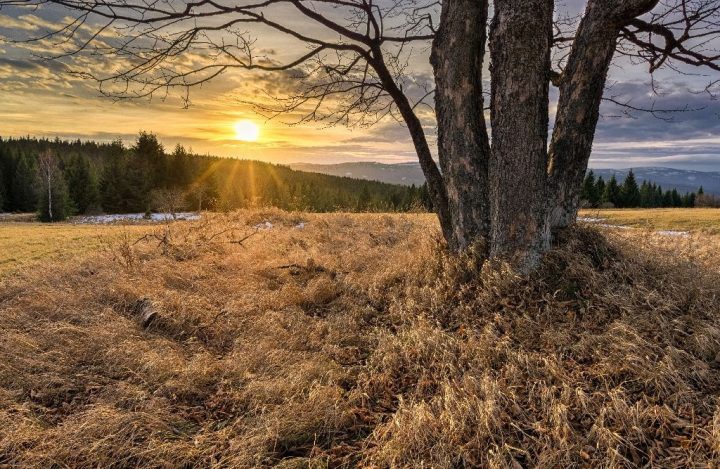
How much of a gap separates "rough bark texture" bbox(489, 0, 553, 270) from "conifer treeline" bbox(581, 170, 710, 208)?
50690mm

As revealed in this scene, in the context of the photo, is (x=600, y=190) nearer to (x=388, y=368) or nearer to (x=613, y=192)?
(x=613, y=192)

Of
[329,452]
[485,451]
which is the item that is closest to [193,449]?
[329,452]

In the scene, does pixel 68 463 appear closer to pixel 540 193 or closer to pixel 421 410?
pixel 421 410

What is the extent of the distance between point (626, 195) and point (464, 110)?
207ft

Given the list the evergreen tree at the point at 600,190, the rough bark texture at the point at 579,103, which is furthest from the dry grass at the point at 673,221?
the evergreen tree at the point at 600,190

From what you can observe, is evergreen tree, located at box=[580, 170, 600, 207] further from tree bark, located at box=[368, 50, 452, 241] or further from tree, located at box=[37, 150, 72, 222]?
tree, located at box=[37, 150, 72, 222]

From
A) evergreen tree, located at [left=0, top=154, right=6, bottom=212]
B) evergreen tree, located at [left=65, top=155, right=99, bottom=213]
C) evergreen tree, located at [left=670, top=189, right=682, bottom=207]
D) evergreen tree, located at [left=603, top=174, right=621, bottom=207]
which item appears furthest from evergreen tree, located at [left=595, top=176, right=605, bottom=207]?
evergreen tree, located at [left=0, top=154, right=6, bottom=212]

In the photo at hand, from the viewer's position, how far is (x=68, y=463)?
9.00 feet

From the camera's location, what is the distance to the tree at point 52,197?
40781mm

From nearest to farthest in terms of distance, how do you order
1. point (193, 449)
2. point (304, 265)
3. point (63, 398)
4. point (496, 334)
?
1. point (193, 449)
2. point (63, 398)
3. point (496, 334)
4. point (304, 265)

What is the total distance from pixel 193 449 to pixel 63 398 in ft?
5.22

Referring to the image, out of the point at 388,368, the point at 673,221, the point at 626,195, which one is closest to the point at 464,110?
the point at 388,368

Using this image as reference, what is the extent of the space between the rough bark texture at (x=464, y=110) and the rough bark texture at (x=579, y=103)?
2.86ft

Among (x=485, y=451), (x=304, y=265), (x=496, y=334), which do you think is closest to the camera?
(x=485, y=451)
